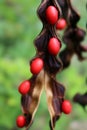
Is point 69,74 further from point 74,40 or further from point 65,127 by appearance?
point 74,40

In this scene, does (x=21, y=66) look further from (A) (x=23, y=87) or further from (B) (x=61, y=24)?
(A) (x=23, y=87)

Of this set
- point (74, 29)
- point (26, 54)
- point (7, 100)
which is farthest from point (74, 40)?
point (26, 54)

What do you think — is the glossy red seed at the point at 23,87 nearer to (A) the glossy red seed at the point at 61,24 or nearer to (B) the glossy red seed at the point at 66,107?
(B) the glossy red seed at the point at 66,107

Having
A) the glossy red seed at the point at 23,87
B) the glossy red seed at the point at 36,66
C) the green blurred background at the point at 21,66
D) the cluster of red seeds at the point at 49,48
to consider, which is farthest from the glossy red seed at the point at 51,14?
the green blurred background at the point at 21,66

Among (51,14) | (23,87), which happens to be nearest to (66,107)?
(23,87)

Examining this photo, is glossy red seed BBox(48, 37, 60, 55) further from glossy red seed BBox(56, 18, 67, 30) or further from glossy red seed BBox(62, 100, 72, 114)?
glossy red seed BBox(56, 18, 67, 30)

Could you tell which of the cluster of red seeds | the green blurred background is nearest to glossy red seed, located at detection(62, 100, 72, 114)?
the cluster of red seeds
